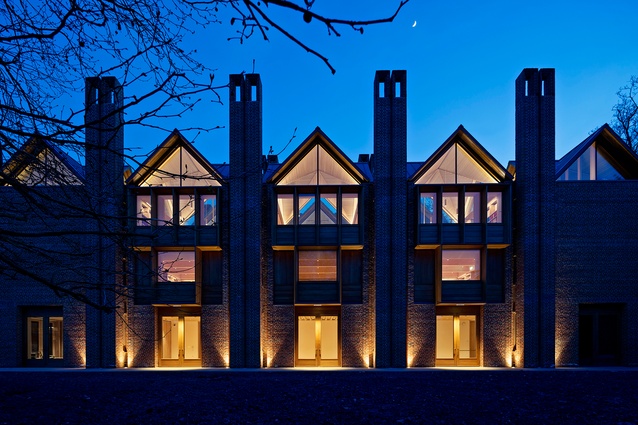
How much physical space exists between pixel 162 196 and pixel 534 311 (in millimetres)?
17696

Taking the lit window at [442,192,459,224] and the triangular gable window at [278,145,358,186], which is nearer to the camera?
the lit window at [442,192,459,224]

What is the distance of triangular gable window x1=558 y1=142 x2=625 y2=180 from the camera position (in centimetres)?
2095

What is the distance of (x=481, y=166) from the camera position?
68.1ft

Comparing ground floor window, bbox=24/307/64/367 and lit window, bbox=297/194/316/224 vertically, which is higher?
lit window, bbox=297/194/316/224

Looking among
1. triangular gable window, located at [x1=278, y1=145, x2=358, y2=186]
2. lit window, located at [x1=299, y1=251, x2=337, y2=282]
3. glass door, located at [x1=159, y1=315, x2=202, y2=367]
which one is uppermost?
triangular gable window, located at [x1=278, y1=145, x2=358, y2=186]

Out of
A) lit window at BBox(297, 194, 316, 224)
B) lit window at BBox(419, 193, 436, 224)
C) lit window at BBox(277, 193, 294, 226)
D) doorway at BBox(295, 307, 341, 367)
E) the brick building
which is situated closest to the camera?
the brick building

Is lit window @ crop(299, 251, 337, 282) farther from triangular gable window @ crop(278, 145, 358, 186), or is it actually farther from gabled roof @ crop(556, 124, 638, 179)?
gabled roof @ crop(556, 124, 638, 179)

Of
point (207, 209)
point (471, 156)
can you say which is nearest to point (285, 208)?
point (207, 209)

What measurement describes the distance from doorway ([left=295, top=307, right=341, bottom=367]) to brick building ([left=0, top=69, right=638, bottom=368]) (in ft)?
0.22

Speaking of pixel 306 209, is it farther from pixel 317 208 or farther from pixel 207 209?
pixel 207 209
